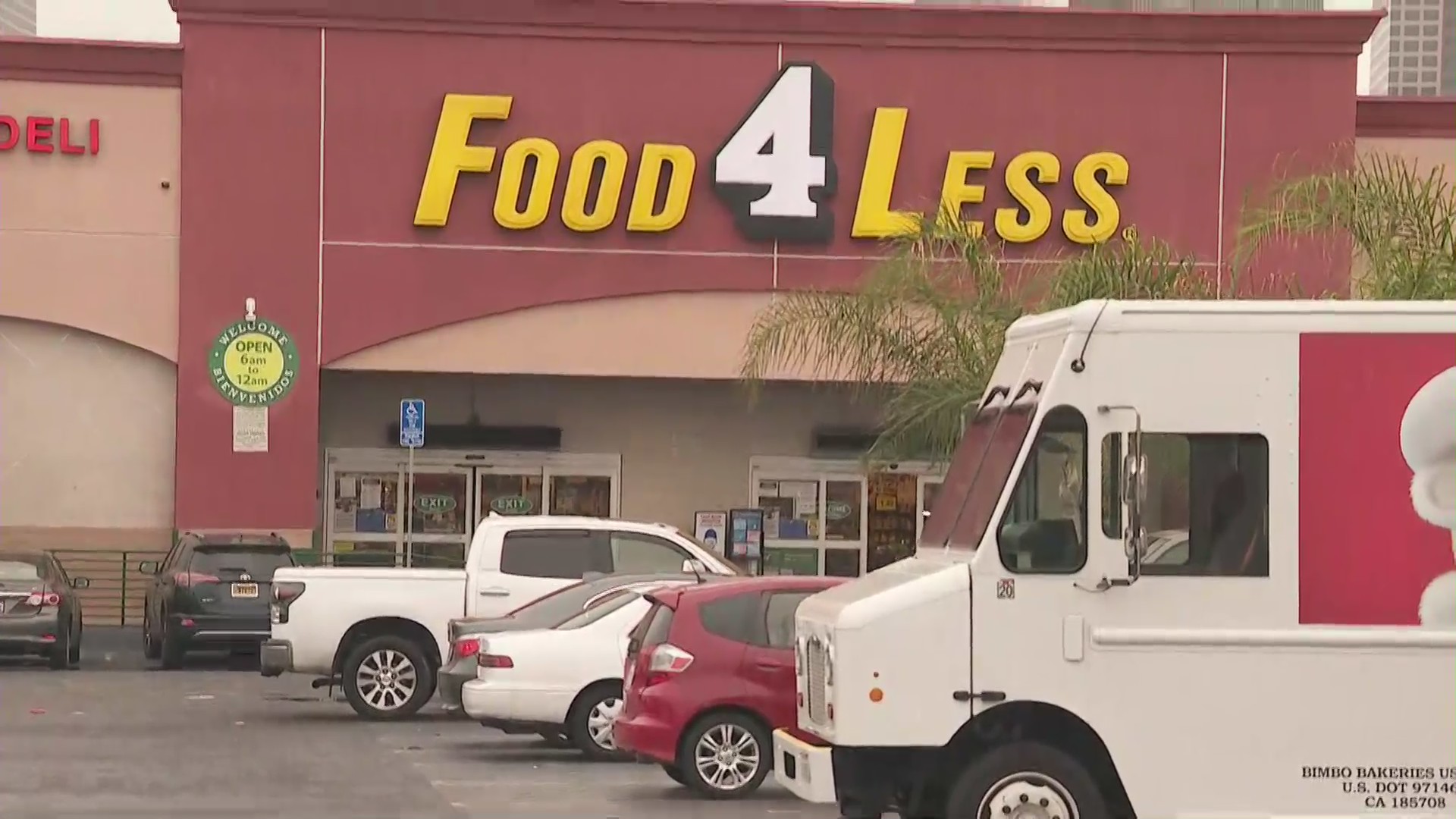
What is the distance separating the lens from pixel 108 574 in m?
31.8

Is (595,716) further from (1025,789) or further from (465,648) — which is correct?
(1025,789)

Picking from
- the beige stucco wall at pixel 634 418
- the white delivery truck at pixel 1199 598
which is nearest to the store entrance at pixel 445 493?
the beige stucco wall at pixel 634 418

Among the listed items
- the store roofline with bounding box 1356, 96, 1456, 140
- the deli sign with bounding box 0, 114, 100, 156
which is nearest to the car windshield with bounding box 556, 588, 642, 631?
the deli sign with bounding box 0, 114, 100, 156

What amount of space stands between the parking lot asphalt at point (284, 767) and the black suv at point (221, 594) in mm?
1881

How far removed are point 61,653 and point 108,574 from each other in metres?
5.79

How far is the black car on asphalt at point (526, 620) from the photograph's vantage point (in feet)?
58.5

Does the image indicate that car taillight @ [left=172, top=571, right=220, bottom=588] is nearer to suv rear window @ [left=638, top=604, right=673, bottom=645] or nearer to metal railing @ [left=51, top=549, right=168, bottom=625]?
metal railing @ [left=51, top=549, right=168, bottom=625]

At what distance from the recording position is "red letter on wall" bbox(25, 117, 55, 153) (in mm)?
31266

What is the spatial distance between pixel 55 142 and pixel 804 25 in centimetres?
1039

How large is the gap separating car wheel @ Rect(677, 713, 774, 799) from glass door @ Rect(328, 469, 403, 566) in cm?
1906

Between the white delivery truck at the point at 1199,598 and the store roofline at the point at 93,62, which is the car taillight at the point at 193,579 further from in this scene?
the white delivery truck at the point at 1199,598

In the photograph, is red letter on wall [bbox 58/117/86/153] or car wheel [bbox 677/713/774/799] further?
red letter on wall [bbox 58/117/86/153]

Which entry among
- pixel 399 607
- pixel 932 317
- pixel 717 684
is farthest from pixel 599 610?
pixel 932 317

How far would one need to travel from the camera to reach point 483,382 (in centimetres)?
3359
